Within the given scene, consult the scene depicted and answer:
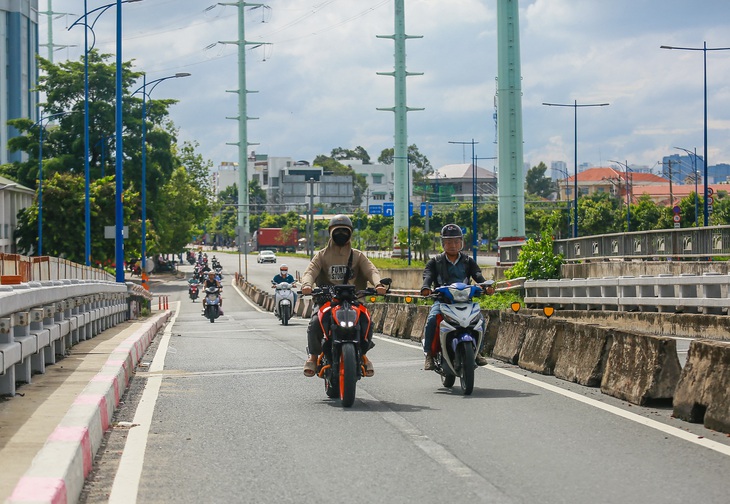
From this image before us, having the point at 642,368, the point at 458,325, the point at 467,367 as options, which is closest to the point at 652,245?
the point at 458,325

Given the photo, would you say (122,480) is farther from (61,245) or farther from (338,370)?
(61,245)

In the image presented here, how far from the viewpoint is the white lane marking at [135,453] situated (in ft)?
23.0

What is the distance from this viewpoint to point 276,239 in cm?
16588

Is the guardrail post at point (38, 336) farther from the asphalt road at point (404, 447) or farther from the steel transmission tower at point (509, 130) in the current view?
the steel transmission tower at point (509, 130)

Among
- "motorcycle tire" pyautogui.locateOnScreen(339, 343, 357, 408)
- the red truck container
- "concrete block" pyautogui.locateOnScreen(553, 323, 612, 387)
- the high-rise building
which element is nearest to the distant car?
the red truck container

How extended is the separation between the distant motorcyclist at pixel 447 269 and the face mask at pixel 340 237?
1117 millimetres

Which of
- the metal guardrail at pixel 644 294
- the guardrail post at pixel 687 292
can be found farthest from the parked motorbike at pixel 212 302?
the guardrail post at pixel 687 292

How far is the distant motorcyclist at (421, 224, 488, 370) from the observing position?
1255 centimetres

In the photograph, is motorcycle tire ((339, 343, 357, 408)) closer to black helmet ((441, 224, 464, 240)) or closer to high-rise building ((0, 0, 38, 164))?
black helmet ((441, 224, 464, 240))

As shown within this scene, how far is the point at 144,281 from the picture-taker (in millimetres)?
59906

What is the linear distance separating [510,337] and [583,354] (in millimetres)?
3088

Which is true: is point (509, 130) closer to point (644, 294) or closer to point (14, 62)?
point (644, 294)

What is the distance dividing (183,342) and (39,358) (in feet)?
35.7

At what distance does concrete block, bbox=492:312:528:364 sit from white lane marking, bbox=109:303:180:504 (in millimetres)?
4568
